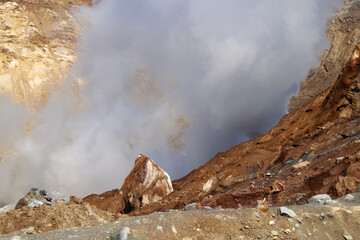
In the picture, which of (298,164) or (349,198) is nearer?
(349,198)

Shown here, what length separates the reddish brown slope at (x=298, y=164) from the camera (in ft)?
29.8

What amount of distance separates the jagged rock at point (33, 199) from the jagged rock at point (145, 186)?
11.3 meters

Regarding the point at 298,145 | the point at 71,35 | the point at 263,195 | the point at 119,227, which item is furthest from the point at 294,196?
the point at 71,35

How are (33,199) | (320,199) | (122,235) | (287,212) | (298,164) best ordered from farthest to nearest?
(298,164), (33,199), (320,199), (287,212), (122,235)

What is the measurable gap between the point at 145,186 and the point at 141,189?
0.38 m

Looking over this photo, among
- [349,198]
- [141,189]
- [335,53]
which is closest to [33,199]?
[349,198]

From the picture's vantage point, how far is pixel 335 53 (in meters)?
56.7

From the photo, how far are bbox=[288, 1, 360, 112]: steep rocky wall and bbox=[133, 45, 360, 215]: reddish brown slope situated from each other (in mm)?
31535

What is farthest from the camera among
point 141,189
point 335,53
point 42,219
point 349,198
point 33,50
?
point 33,50

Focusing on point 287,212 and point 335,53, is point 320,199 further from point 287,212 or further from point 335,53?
point 335,53

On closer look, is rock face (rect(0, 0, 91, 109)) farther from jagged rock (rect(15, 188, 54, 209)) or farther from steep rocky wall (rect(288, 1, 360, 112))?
jagged rock (rect(15, 188, 54, 209))

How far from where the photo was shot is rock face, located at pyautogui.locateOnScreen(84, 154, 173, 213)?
73.3 feet

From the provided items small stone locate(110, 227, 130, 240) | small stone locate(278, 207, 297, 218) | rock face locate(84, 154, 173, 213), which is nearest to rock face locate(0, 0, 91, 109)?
rock face locate(84, 154, 173, 213)

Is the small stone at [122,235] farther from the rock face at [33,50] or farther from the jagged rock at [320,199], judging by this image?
the rock face at [33,50]
